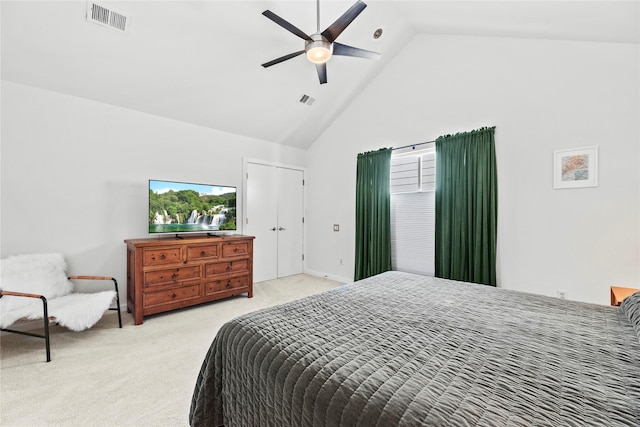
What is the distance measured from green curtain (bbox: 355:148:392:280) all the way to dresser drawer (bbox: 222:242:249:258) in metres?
1.77

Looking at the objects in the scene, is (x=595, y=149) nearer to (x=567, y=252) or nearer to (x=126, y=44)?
(x=567, y=252)

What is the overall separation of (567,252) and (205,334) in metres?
3.80

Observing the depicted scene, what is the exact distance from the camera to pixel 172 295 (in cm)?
325

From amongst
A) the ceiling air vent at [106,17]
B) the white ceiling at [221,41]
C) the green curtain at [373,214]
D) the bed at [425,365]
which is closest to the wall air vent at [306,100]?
the white ceiling at [221,41]


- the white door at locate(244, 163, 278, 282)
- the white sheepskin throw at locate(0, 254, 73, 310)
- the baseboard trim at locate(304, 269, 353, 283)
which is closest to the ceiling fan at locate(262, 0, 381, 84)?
the white door at locate(244, 163, 278, 282)

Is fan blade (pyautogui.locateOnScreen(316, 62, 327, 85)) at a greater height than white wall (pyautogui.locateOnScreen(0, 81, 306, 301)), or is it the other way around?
fan blade (pyautogui.locateOnScreen(316, 62, 327, 85))

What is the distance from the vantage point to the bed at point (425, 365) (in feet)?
2.62

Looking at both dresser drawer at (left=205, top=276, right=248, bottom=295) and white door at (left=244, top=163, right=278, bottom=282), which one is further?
white door at (left=244, top=163, right=278, bottom=282)

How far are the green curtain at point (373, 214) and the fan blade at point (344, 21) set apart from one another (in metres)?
2.02

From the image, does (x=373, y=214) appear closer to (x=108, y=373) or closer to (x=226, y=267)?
(x=226, y=267)

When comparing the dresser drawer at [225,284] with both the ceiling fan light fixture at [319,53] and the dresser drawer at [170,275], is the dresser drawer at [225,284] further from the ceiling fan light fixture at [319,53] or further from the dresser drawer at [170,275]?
the ceiling fan light fixture at [319,53]

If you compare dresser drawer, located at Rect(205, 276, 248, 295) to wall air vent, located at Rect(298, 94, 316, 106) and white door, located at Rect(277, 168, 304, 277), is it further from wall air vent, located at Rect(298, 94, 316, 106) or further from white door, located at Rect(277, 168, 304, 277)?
wall air vent, located at Rect(298, 94, 316, 106)

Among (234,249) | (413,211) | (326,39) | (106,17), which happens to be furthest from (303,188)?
(106,17)

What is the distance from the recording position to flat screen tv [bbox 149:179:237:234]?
11.1ft
